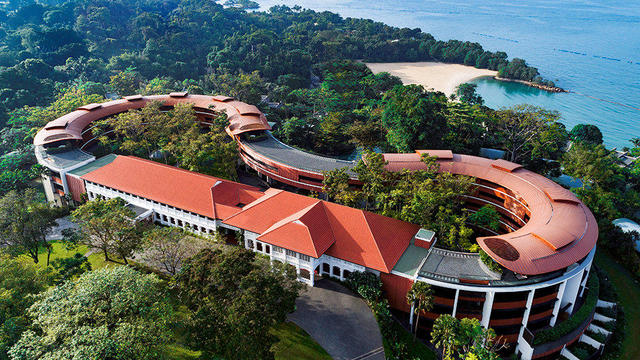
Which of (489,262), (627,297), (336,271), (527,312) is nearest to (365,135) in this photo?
(336,271)

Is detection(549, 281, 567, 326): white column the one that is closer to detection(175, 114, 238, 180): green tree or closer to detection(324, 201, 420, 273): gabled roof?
detection(324, 201, 420, 273): gabled roof

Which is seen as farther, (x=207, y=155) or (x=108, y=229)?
(x=207, y=155)

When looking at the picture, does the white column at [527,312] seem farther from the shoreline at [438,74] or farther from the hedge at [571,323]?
the shoreline at [438,74]

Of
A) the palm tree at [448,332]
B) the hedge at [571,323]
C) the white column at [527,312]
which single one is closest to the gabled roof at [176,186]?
the palm tree at [448,332]

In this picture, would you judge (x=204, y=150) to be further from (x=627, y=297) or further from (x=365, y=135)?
(x=627, y=297)

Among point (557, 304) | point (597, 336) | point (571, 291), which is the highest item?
point (571, 291)

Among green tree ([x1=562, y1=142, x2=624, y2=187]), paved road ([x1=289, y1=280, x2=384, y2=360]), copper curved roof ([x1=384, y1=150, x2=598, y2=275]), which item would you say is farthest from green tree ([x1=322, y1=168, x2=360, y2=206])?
green tree ([x1=562, y1=142, x2=624, y2=187])
